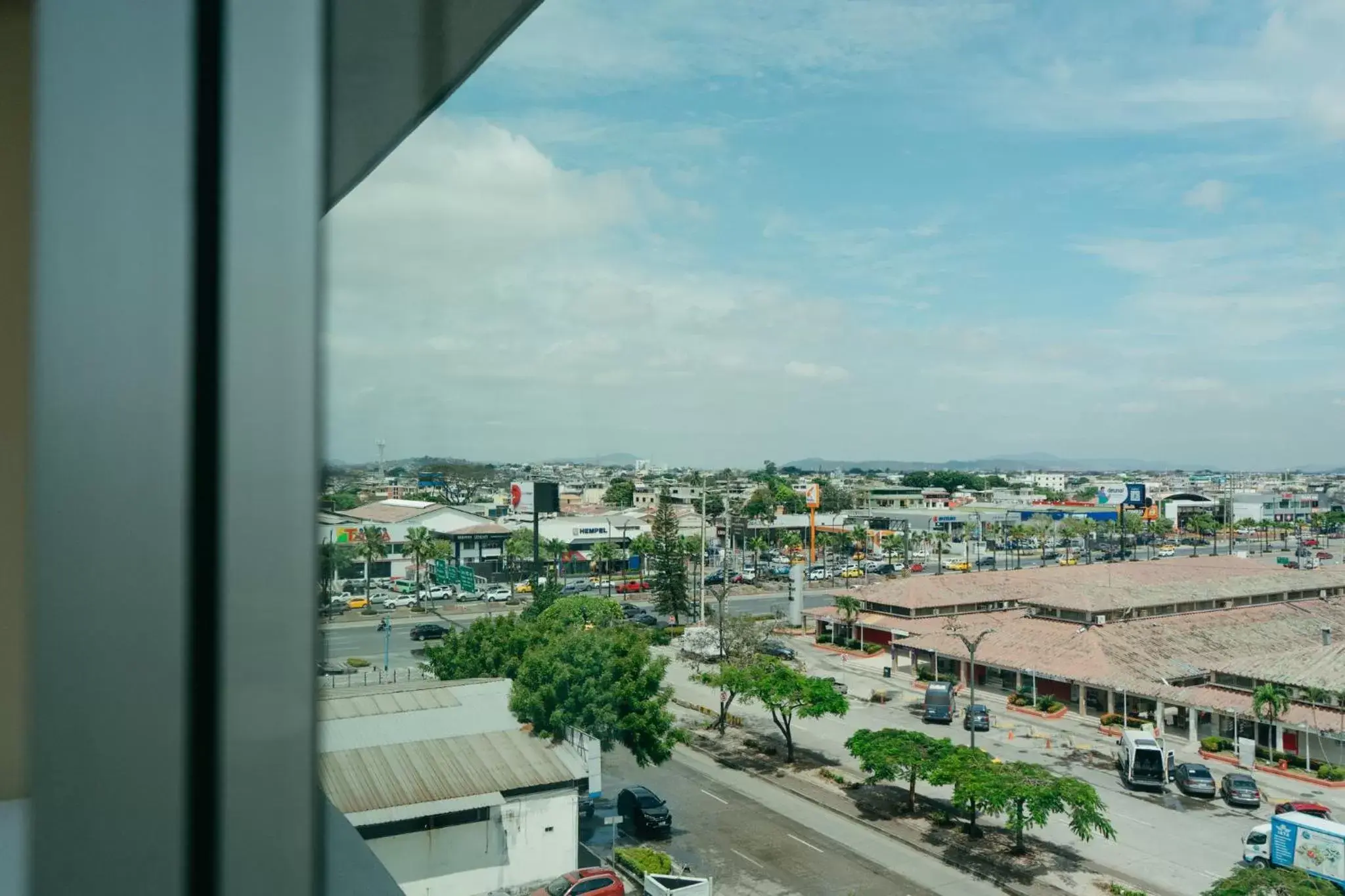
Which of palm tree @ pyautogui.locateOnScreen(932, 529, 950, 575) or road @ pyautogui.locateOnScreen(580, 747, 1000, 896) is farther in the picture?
palm tree @ pyautogui.locateOnScreen(932, 529, 950, 575)

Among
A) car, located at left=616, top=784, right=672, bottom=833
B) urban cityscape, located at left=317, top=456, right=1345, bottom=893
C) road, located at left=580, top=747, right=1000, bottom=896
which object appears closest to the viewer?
urban cityscape, located at left=317, top=456, right=1345, bottom=893

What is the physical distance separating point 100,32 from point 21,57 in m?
0.50

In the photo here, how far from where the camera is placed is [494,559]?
0.90 m

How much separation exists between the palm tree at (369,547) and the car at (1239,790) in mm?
1932

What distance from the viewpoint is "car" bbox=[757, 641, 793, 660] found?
9.69ft

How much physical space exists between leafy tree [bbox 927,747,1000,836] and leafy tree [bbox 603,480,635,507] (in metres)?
1.21

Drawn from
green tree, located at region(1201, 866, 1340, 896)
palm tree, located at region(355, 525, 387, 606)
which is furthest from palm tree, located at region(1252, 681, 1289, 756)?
palm tree, located at region(355, 525, 387, 606)

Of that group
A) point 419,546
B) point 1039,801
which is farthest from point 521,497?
point 1039,801

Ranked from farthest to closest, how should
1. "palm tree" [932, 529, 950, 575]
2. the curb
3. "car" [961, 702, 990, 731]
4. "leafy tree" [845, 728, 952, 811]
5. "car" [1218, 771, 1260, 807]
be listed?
"palm tree" [932, 529, 950, 575] → "car" [961, 702, 990, 731] → "leafy tree" [845, 728, 952, 811] → "car" [1218, 771, 1260, 807] → the curb

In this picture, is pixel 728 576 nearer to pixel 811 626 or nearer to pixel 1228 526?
pixel 1228 526

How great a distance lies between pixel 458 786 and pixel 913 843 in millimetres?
1318

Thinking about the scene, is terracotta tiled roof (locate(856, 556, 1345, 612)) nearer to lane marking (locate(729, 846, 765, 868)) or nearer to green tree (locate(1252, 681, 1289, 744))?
green tree (locate(1252, 681, 1289, 744))

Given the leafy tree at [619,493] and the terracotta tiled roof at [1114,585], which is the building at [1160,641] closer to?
the terracotta tiled roof at [1114,585]

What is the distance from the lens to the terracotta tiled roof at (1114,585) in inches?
104
